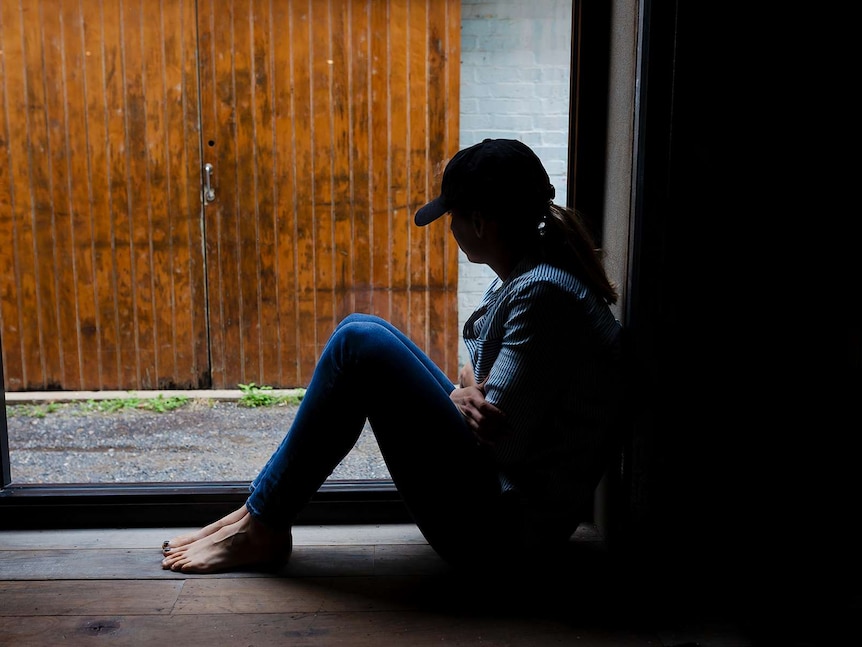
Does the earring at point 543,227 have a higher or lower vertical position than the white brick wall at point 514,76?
lower

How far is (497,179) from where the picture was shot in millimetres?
1326

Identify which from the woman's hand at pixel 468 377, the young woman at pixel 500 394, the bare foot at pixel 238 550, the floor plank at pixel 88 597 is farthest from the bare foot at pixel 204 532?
the woman's hand at pixel 468 377

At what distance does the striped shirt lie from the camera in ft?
4.29

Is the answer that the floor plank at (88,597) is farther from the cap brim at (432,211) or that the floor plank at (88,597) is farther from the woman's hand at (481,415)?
the cap brim at (432,211)

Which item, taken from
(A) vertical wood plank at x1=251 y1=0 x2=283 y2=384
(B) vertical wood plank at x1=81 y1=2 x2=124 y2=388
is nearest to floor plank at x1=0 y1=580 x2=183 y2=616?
(A) vertical wood plank at x1=251 y1=0 x2=283 y2=384

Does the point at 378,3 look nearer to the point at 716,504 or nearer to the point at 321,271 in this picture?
the point at 321,271

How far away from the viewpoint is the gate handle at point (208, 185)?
350 cm

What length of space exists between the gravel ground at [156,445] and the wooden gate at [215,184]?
0.29 metres

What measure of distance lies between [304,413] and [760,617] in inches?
36.7

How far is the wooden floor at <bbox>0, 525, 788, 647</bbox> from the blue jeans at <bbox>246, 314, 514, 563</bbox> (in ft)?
0.43

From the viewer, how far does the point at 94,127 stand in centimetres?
350

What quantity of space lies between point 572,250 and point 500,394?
30 centimetres

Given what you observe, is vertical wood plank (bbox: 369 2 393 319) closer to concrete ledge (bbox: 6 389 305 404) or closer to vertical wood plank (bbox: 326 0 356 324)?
vertical wood plank (bbox: 326 0 356 324)

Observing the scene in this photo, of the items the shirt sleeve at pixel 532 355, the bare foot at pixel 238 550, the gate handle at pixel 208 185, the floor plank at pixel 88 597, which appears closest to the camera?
Result: the shirt sleeve at pixel 532 355
